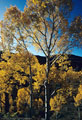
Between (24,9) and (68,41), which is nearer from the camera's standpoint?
(24,9)

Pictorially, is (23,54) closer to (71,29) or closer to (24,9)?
(24,9)

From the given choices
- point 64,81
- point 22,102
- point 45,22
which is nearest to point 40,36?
point 45,22

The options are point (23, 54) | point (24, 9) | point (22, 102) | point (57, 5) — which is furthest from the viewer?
point (22, 102)

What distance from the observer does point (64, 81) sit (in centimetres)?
649

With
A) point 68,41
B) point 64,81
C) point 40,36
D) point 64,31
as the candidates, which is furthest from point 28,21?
point 64,81

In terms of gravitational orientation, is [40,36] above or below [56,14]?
below

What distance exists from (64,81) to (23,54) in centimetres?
337

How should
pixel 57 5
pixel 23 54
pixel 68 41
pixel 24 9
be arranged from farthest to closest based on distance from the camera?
pixel 23 54
pixel 68 41
pixel 24 9
pixel 57 5

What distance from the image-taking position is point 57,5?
602 cm

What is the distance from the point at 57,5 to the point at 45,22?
1.21 metres

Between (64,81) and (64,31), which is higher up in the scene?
(64,31)

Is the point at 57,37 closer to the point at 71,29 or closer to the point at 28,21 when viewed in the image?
the point at 71,29

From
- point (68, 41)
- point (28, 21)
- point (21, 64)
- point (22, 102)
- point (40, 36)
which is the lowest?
point (22, 102)

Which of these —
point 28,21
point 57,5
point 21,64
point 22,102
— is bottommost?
point 22,102
